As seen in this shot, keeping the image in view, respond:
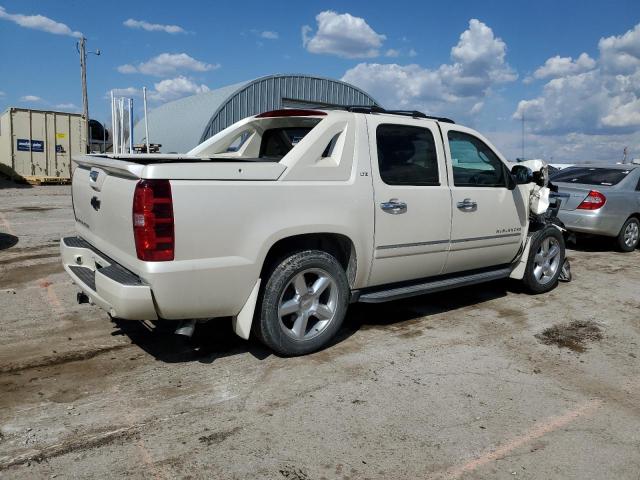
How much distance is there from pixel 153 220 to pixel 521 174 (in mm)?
3959

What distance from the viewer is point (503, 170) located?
18.4 feet

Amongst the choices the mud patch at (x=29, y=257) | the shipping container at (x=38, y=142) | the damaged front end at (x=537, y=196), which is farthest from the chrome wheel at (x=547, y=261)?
the shipping container at (x=38, y=142)

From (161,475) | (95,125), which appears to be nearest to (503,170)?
(161,475)

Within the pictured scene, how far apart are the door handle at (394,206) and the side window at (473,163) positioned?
80cm

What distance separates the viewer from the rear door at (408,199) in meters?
4.42

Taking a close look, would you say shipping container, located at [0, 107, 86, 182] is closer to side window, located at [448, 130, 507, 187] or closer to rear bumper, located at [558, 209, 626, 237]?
rear bumper, located at [558, 209, 626, 237]

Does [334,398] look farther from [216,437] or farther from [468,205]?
[468,205]

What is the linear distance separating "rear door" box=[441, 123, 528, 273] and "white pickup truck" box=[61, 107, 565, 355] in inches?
0.7

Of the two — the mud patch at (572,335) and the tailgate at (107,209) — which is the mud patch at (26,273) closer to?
the tailgate at (107,209)

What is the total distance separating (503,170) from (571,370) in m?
2.21

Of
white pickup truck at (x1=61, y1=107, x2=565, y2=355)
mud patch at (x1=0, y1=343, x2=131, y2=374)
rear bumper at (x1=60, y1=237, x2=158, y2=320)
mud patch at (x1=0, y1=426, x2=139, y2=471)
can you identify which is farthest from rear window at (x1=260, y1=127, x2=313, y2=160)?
mud patch at (x1=0, y1=426, x2=139, y2=471)

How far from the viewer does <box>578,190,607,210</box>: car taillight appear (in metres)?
8.96

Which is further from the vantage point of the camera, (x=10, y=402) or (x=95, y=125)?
(x=95, y=125)

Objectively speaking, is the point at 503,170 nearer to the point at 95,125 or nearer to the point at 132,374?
the point at 132,374
